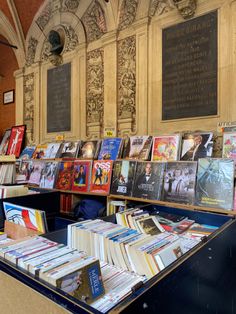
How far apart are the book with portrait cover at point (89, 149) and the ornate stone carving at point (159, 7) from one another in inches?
80.0

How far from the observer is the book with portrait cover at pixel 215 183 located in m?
2.40

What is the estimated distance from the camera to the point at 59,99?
4.85m

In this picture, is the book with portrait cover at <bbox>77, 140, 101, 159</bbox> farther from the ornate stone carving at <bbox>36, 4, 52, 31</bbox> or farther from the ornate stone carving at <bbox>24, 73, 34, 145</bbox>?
the ornate stone carving at <bbox>36, 4, 52, 31</bbox>

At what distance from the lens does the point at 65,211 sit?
3.90m

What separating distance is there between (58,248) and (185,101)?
2.64 m

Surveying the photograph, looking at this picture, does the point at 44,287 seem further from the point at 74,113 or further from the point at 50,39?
the point at 50,39

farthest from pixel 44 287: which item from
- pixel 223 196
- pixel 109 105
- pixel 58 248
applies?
pixel 109 105

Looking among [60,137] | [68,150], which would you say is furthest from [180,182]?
[60,137]

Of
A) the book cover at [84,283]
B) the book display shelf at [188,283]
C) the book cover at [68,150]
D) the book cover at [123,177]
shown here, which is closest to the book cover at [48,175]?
the book cover at [68,150]

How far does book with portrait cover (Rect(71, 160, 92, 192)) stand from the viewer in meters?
3.56

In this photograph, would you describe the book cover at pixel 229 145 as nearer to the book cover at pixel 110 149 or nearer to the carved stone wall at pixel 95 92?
the book cover at pixel 110 149

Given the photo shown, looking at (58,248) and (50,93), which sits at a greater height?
(50,93)

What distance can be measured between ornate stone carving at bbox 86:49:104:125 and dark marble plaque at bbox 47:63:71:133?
529 mm

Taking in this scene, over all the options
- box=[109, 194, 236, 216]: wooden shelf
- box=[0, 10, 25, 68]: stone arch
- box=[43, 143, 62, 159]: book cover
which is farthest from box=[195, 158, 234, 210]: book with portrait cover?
box=[0, 10, 25, 68]: stone arch
